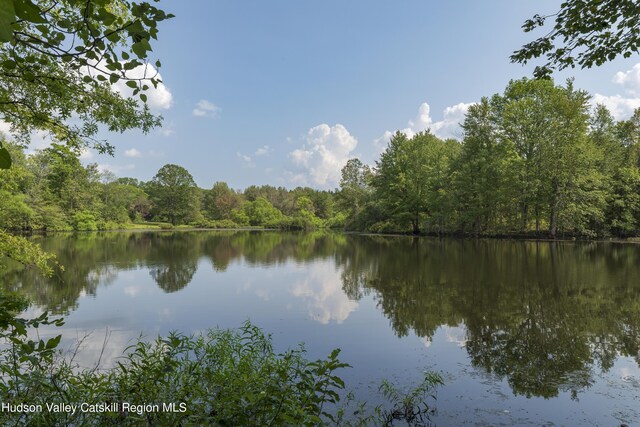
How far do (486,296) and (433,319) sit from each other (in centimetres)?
341

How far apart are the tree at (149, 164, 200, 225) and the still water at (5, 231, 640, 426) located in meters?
63.8

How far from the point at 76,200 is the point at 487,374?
65.6 m

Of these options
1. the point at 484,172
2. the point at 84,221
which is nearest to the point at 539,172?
the point at 484,172

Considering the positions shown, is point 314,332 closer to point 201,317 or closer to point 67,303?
point 201,317

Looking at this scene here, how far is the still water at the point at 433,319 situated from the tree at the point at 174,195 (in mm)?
63828

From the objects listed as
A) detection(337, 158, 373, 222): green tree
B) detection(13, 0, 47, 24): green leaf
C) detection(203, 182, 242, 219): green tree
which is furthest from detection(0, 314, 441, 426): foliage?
detection(203, 182, 242, 219): green tree

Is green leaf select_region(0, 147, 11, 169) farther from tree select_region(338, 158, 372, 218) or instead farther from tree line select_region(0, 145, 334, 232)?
tree select_region(338, 158, 372, 218)

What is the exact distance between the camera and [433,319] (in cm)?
986

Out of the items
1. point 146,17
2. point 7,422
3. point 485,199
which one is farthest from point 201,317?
point 485,199

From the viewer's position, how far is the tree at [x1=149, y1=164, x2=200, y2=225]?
8022 cm

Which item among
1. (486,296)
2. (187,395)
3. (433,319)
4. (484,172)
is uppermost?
(484,172)

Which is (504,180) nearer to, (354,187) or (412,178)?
(412,178)

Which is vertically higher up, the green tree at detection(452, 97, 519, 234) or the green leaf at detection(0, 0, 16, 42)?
the green tree at detection(452, 97, 519, 234)

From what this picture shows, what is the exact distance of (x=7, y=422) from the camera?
3.36 meters
